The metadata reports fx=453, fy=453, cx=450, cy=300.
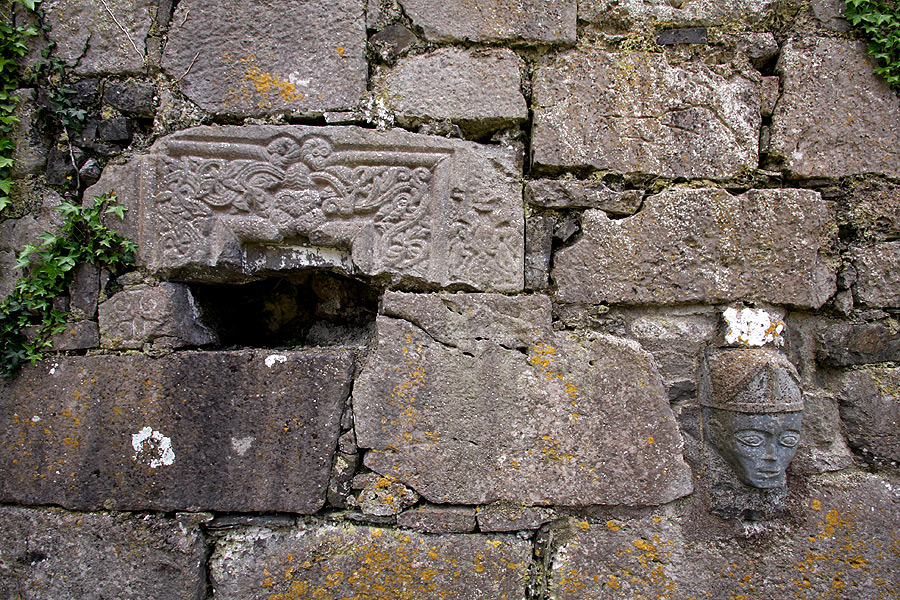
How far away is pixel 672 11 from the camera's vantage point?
69.6 inches

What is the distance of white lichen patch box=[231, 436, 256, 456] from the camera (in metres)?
1.70

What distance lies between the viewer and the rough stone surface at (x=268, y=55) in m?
1.75

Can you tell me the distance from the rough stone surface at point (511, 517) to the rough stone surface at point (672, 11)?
191cm

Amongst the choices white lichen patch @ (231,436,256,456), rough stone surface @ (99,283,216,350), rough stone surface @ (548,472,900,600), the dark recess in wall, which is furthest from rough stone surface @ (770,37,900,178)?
rough stone surface @ (99,283,216,350)

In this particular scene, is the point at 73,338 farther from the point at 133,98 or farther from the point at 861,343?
the point at 861,343

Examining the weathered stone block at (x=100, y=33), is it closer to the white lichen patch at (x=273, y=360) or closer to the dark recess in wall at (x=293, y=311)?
the dark recess in wall at (x=293, y=311)

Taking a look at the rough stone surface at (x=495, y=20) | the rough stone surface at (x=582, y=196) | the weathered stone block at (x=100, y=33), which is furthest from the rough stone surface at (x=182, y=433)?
the rough stone surface at (x=495, y=20)

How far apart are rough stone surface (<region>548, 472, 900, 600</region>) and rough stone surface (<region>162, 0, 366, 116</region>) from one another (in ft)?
6.32

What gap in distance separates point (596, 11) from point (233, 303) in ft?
6.41

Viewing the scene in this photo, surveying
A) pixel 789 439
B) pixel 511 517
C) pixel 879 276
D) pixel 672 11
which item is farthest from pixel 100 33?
pixel 879 276

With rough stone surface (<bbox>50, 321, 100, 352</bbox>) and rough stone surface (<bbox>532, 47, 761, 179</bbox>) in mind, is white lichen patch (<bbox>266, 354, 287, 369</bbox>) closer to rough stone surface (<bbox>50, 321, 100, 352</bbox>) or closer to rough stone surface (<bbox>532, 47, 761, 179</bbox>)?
rough stone surface (<bbox>50, 321, 100, 352</bbox>)

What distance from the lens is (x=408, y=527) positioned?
1.68 metres

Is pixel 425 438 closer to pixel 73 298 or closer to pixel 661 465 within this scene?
pixel 661 465

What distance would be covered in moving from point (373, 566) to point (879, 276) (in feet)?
7.25
